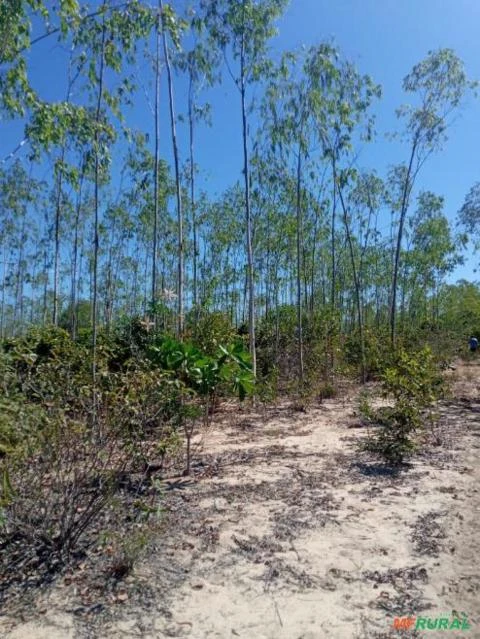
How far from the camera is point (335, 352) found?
1085cm

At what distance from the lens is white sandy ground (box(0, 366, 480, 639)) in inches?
92.8

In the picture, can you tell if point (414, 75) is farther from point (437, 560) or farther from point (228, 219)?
point (437, 560)

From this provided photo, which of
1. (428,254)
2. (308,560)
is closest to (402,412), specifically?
(308,560)

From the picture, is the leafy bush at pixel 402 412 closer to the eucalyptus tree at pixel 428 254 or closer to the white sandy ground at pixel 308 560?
the white sandy ground at pixel 308 560

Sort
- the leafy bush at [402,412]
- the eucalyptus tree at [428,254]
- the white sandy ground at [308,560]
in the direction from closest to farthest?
the white sandy ground at [308,560]
the leafy bush at [402,412]
the eucalyptus tree at [428,254]

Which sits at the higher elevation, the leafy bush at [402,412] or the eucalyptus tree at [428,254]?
the eucalyptus tree at [428,254]

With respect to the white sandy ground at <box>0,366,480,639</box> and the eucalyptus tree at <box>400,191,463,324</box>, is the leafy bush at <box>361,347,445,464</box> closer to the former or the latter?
the white sandy ground at <box>0,366,480,639</box>

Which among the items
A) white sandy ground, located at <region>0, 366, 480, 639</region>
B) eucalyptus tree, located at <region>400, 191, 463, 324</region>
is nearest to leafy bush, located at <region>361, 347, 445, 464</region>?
white sandy ground, located at <region>0, 366, 480, 639</region>

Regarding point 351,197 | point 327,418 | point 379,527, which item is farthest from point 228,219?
point 379,527

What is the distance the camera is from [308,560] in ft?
9.69

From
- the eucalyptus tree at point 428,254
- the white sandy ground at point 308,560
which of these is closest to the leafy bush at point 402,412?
the white sandy ground at point 308,560

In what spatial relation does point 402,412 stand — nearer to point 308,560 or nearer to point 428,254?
point 308,560

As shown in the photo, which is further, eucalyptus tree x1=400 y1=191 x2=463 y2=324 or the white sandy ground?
eucalyptus tree x1=400 y1=191 x2=463 y2=324

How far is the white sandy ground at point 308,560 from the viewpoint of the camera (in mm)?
2357
